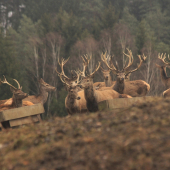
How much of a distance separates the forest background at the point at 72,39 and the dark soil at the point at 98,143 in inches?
799

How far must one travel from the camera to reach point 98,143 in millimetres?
4926

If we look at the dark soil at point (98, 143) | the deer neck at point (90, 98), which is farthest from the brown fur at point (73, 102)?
the dark soil at point (98, 143)

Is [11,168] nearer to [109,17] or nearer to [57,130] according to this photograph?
[57,130]

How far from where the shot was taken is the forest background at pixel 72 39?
97.6ft

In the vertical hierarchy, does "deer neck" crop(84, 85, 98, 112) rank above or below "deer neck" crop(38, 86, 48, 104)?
above

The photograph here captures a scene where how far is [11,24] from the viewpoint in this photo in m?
46.2

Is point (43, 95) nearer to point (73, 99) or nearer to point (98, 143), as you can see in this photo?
point (73, 99)

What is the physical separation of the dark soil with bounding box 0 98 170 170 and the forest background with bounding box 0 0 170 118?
20302 mm

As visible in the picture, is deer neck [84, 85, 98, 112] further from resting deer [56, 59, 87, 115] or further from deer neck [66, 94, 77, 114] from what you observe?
deer neck [66, 94, 77, 114]

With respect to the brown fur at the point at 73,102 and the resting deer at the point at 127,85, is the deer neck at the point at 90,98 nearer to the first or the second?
the brown fur at the point at 73,102

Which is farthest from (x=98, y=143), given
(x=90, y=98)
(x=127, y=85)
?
(x=127, y=85)

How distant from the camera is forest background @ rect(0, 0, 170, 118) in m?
29.8

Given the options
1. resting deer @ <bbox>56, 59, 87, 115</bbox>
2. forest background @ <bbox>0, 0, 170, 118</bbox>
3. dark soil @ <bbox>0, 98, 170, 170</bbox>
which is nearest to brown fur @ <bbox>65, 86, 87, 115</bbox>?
resting deer @ <bbox>56, 59, 87, 115</bbox>

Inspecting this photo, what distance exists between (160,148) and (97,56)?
28031mm
